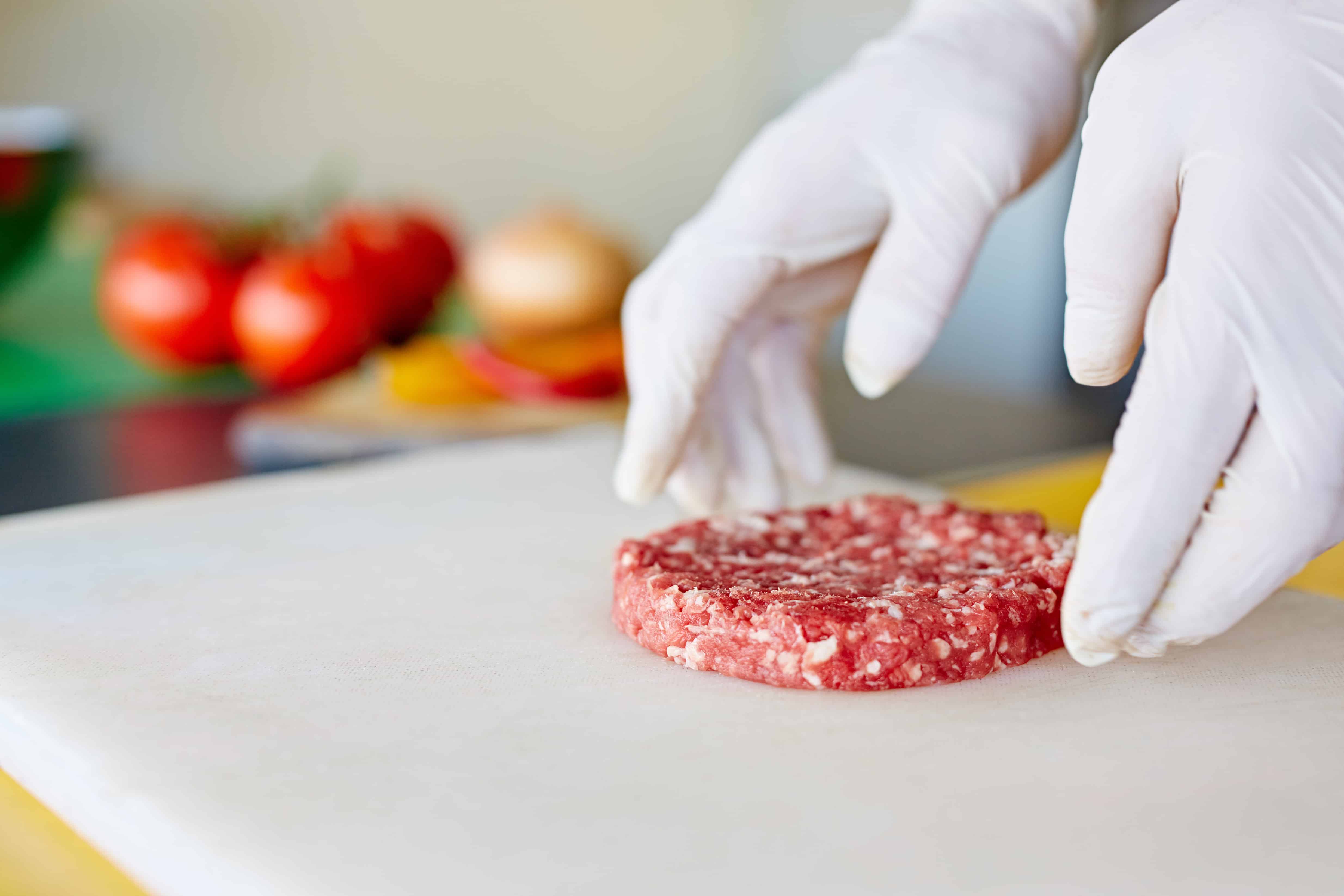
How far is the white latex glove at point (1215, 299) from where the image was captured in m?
0.84

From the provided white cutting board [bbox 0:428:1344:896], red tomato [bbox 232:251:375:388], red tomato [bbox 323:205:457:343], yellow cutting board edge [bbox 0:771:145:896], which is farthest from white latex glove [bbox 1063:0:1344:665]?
red tomato [bbox 323:205:457:343]

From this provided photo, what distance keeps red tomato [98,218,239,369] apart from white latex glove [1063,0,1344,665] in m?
1.86

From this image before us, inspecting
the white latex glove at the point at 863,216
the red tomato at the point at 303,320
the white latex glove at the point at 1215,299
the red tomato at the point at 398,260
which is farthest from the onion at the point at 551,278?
the white latex glove at the point at 1215,299

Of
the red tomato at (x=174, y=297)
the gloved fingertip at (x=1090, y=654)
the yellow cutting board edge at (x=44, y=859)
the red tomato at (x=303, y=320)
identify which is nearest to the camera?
the yellow cutting board edge at (x=44, y=859)

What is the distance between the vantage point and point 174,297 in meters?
2.39

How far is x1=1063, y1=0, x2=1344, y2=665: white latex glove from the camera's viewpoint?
0.84m

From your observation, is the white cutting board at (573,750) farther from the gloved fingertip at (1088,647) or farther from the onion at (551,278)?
the onion at (551,278)

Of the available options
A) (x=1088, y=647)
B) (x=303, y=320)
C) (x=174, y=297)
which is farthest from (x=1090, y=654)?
(x=174, y=297)

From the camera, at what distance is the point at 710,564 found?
1.14 m

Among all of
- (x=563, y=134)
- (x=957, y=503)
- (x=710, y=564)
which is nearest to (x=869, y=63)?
(x=957, y=503)

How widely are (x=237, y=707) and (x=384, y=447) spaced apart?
3.19 ft

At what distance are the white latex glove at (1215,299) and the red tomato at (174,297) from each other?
186 centimetres

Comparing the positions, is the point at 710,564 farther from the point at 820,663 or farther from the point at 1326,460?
the point at 1326,460

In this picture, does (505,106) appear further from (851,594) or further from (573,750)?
(573,750)
